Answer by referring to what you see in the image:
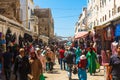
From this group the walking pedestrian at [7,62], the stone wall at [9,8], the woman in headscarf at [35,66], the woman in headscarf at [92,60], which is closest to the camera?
the woman in headscarf at [35,66]

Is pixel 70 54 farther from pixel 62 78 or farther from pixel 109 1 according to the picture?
pixel 109 1

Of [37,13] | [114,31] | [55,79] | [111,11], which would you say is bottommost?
[55,79]

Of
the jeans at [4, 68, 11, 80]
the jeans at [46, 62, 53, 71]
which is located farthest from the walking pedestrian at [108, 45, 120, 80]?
the jeans at [46, 62, 53, 71]

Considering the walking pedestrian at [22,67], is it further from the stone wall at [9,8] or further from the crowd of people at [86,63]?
the stone wall at [9,8]

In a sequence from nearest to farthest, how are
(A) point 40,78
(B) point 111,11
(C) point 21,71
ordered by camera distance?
1. (C) point 21,71
2. (A) point 40,78
3. (B) point 111,11

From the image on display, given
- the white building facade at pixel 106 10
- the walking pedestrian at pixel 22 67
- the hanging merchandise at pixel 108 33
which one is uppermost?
the white building facade at pixel 106 10

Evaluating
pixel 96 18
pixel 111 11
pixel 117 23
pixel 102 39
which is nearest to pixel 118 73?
pixel 117 23

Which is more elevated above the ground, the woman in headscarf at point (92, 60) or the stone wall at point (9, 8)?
the stone wall at point (9, 8)

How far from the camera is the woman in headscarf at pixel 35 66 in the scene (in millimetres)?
12523

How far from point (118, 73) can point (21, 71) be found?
3435 mm

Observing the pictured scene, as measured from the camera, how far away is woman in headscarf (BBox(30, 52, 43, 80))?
12523 millimetres

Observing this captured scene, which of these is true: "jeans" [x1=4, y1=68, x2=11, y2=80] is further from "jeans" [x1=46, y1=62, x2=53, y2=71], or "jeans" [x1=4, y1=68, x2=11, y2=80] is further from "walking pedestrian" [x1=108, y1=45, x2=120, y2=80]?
"jeans" [x1=46, y1=62, x2=53, y2=71]

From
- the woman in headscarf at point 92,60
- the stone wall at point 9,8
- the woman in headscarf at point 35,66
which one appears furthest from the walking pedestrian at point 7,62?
the stone wall at point 9,8

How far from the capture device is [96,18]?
Result: 53188 millimetres
